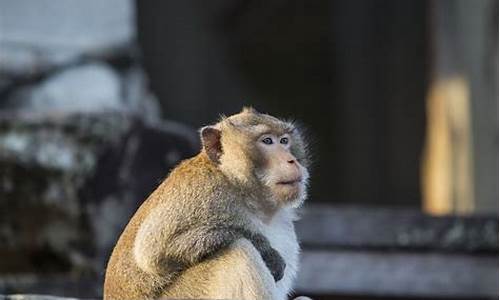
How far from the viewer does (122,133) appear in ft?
30.9

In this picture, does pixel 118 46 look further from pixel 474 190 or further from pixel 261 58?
pixel 261 58

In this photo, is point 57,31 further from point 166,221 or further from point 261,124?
point 166,221

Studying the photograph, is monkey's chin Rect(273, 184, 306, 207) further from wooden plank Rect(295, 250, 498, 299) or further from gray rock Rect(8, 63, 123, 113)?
gray rock Rect(8, 63, 123, 113)

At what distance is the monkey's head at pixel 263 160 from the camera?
643 cm

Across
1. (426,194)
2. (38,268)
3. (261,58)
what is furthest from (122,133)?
(261,58)

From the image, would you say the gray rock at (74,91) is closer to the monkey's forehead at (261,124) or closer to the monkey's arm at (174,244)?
the monkey's forehead at (261,124)

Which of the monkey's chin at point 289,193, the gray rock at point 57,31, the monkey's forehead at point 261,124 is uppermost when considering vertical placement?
the gray rock at point 57,31

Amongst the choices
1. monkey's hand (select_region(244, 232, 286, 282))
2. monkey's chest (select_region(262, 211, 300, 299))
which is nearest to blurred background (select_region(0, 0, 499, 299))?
monkey's chest (select_region(262, 211, 300, 299))

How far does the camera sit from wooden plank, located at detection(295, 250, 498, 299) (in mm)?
9547

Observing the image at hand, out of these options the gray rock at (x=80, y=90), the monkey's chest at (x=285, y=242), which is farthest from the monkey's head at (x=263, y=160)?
the gray rock at (x=80, y=90)

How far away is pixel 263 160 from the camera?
6453mm

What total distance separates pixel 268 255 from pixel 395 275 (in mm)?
3441

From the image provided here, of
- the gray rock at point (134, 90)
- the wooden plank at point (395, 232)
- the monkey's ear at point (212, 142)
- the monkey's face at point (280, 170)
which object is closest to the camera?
the monkey's face at point (280, 170)

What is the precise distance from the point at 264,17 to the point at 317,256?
9512 mm
